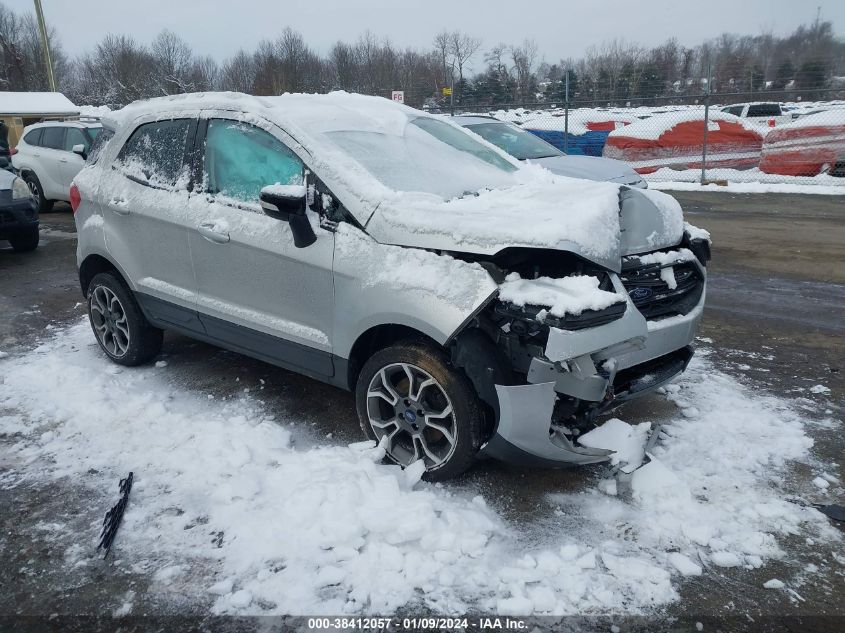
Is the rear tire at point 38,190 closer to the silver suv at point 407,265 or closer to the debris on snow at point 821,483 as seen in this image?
the silver suv at point 407,265

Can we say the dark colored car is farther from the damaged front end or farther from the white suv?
the damaged front end

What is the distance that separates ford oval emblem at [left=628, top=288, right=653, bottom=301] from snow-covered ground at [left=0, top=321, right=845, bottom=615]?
2.10ft

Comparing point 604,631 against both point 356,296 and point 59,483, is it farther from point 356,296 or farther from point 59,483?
point 59,483

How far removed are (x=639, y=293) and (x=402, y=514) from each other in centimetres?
156

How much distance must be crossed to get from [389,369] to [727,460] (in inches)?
71.7

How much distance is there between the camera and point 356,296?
3.29m

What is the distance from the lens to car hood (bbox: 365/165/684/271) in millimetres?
2936

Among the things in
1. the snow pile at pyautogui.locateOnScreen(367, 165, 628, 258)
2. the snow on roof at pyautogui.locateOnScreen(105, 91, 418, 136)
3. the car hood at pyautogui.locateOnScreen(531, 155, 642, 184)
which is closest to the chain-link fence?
the car hood at pyautogui.locateOnScreen(531, 155, 642, 184)

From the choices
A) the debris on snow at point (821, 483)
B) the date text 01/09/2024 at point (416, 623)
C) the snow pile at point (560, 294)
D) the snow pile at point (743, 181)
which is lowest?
the debris on snow at point (821, 483)

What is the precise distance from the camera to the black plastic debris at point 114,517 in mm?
2912

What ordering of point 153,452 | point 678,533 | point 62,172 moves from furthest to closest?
point 62,172
point 153,452
point 678,533

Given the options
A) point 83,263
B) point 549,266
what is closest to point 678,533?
point 549,266

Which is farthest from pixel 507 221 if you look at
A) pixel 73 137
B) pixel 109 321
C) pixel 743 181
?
pixel 743 181

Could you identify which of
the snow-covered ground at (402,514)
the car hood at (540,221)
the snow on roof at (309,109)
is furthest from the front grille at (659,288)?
the snow on roof at (309,109)
